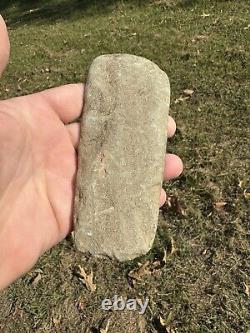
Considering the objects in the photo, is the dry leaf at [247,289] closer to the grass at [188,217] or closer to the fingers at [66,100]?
the grass at [188,217]

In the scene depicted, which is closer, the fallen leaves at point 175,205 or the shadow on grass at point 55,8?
the fallen leaves at point 175,205

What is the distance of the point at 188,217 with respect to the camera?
3529 mm

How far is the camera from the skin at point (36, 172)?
2555 millimetres

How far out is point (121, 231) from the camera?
2635mm

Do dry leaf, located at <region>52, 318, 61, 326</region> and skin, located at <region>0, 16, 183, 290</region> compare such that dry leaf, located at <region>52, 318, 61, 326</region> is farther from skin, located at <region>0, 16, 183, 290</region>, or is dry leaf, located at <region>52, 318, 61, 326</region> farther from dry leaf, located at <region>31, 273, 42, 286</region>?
skin, located at <region>0, 16, 183, 290</region>

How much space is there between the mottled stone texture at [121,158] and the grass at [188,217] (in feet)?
2.22

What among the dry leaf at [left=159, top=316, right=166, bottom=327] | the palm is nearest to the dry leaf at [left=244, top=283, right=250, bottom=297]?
the dry leaf at [left=159, top=316, right=166, bottom=327]

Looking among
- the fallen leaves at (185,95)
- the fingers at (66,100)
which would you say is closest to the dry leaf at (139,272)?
the fingers at (66,100)

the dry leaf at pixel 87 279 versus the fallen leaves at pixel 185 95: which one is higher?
the fallen leaves at pixel 185 95

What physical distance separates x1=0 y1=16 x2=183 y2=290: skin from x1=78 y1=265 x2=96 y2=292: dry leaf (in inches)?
22.9

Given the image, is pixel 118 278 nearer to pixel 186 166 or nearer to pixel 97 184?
pixel 97 184

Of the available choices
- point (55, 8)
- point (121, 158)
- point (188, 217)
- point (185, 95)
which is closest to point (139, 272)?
point (188, 217)

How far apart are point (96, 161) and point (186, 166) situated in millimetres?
1343

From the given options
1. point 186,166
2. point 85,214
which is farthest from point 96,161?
point 186,166
